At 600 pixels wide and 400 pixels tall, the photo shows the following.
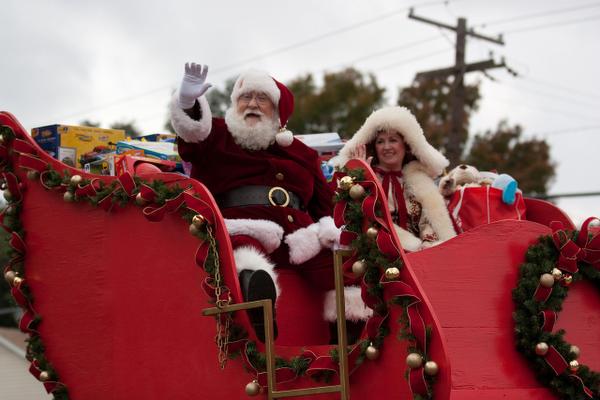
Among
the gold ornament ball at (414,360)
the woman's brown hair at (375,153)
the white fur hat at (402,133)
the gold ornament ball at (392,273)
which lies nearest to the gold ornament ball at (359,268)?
the gold ornament ball at (392,273)

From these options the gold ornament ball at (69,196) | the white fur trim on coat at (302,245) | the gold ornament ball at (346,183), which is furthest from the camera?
the gold ornament ball at (69,196)

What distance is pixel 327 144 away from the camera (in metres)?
6.00

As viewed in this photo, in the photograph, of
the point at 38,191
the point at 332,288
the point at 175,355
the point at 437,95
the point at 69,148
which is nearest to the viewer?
the point at 175,355

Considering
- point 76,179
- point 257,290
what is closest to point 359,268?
point 257,290

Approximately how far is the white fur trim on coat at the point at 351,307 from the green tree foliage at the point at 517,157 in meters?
21.3

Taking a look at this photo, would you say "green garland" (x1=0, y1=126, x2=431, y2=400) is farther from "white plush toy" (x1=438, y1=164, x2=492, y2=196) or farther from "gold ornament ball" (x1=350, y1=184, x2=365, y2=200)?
"white plush toy" (x1=438, y1=164, x2=492, y2=196)

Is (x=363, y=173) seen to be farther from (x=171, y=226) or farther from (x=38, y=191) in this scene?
(x=38, y=191)

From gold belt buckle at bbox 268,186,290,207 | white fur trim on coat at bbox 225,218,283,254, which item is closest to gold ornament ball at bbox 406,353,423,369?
white fur trim on coat at bbox 225,218,283,254

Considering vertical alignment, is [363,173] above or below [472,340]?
above

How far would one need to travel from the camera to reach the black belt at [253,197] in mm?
4395

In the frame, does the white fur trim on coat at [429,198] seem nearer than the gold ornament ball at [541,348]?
No

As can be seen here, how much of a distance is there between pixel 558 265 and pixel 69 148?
9.02 feet

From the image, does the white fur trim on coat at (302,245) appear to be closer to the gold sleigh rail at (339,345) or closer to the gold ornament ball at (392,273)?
the gold sleigh rail at (339,345)

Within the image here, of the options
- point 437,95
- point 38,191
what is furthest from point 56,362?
point 437,95
